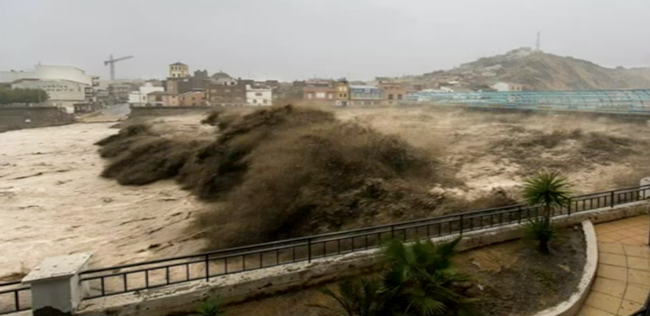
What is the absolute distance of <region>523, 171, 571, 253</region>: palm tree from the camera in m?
7.04

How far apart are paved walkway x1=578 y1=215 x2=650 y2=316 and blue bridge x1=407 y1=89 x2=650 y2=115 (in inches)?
904

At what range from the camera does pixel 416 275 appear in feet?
16.1

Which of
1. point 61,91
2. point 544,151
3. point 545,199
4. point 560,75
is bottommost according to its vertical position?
point 544,151

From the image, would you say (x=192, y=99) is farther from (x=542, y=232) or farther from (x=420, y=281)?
(x=420, y=281)

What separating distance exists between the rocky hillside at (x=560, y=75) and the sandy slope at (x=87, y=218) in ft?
338

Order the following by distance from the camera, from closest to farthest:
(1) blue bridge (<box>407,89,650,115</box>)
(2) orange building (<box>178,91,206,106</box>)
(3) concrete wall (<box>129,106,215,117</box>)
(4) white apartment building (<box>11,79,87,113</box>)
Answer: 1. (1) blue bridge (<box>407,89,650,115</box>)
2. (3) concrete wall (<box>129,106,215,117</box>)
3. (2) orange building (<box>178,91,206,106</box>)
4. (4) white apartment building (<box>11,79,87,113</box>)

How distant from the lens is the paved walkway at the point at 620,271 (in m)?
5.53

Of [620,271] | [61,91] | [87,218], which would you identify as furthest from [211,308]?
[61,91]

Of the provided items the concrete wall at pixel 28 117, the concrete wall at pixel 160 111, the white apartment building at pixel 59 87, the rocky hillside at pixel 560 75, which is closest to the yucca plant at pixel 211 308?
the concrete wall at pixel 160 111

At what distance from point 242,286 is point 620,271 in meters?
5.83

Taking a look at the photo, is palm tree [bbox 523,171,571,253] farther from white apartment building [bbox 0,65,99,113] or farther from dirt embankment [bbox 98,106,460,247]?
white apartment building [bbox 0,65,99,113]

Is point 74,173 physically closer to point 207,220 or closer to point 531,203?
point 207,220

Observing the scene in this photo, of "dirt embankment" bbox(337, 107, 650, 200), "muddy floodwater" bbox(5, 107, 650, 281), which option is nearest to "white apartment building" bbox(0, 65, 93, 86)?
"muddy floodwater" bbox(5, 107, 650, 281)

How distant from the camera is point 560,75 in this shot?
12750 centimetres
